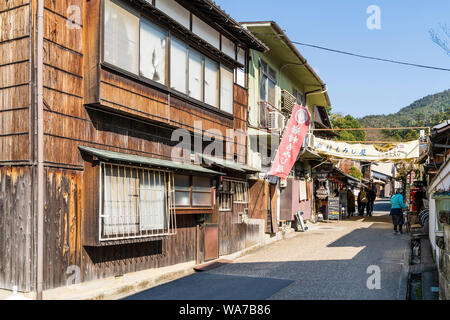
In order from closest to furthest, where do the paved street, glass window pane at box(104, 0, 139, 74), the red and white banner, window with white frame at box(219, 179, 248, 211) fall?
1. the paved street
2. glass window pane at box(104, 0, 139, 74)
3. window with white frame at box(219, 179, 248, 211)
4. the red and white banner

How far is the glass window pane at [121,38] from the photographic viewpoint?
31.7 feet

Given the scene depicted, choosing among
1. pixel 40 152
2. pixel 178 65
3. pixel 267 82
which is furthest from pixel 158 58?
pixel 267 82

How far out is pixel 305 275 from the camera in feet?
36.5

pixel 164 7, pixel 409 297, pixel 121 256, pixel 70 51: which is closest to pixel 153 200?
pixel 121 256

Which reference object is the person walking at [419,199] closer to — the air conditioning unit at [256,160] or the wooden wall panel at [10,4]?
the air conditioning unit at [256,160]

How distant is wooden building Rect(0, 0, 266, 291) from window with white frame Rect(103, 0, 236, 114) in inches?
1.3

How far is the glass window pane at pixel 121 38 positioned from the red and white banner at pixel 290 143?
795 cm

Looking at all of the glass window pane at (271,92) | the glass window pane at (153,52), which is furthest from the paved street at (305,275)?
the glass window pane at (271,92)

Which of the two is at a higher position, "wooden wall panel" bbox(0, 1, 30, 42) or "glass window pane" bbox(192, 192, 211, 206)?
"wooden wall panel" bbox(0, 1, 30, 42)

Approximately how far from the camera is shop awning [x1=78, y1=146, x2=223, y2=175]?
9.18 meters

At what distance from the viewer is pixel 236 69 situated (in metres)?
16.5

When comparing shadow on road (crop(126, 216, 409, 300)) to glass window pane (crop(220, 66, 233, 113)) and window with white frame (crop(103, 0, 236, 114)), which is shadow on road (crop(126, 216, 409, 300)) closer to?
window with white frame (crop(103, 0, 236, 114))

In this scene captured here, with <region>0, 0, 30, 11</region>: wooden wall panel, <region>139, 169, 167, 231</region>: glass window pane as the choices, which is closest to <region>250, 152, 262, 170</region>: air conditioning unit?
<region>139, 169, 167, 231</region>: glass window pane

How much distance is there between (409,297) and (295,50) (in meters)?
12.9
